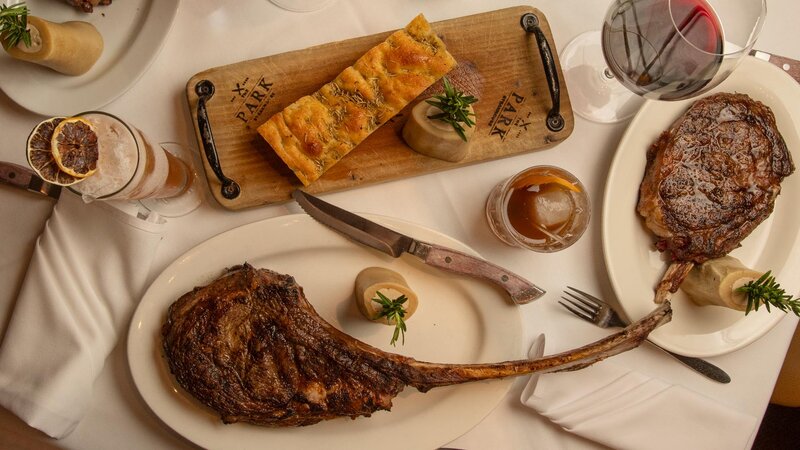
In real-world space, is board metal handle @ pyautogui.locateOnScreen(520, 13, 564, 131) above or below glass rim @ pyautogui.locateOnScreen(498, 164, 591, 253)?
above

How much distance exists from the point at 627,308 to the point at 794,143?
0.72 meters

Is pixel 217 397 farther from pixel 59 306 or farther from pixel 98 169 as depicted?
pixel 98 169

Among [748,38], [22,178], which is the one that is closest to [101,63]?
[22,178]

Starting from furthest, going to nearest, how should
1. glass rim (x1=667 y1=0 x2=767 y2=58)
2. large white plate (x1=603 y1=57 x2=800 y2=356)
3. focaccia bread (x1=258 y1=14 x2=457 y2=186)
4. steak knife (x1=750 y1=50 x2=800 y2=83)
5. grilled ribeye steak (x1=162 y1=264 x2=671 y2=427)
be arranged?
steak knife (x1=750 y1=50 x2=800 y2=83) < large white plate (x1=603 y1=57 x2=800 y2=356) < focaccia bread (x1=258 y1=14 x2=457 y2=186) < grilled ribeye steak (x1=162 y1=264 x2=671 y2=427) < glass rim (x1=667 y1=0 x2=767 y2=58)

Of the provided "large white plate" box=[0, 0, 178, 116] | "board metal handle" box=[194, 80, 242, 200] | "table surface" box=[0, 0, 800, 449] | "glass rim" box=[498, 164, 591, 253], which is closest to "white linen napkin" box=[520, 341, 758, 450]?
"table surface" box=[0, 0, 800, 449]

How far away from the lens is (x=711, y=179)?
1686 mm

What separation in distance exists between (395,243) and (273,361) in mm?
433

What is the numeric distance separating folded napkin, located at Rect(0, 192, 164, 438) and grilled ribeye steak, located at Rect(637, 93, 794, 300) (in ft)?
4.53

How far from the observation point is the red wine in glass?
1.42 meters

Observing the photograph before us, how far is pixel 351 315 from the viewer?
65.3 inches

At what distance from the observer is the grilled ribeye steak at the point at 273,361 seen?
1476 mm

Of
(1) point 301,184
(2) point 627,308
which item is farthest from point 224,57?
(2) point 627,308

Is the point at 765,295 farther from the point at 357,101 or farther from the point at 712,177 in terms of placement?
the point at 357,101

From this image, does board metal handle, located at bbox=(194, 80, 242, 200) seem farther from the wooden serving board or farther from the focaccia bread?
the focaccia bread
